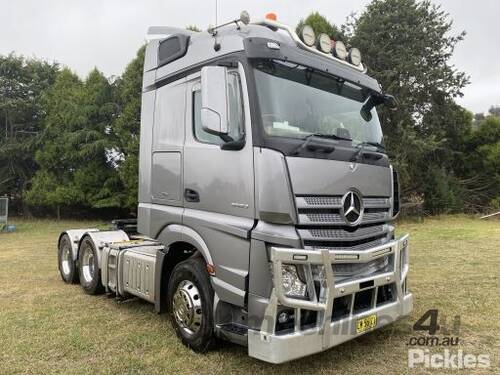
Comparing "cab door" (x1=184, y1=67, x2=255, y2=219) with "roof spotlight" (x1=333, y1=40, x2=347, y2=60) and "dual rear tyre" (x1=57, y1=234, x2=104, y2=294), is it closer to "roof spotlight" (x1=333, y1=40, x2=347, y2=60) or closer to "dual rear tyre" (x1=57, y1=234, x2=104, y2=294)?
"roof spotlight" (x1=333, y1=40, x2=347, y2=60)

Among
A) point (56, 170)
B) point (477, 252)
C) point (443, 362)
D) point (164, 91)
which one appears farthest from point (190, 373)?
point (56, 170)

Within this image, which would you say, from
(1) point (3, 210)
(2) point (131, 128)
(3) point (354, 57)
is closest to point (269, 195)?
(3) point (354, 57)

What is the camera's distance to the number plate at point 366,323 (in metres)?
3.69

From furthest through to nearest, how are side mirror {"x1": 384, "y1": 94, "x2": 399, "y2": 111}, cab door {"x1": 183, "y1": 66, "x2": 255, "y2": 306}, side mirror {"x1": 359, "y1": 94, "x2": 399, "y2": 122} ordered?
side mirror {"x1": 384, "y1": 94, "x2": 399, "y2": 111} < side mirror {"x1": 359, "y1": 94, "x2": 399, "y2": 122} < cab door {"x1": 183, "y1": 66, "x2": 255, "y2": 306}

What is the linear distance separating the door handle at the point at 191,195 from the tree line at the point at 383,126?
1329cm

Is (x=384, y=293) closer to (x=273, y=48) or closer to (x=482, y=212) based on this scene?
(x=273, y=48)

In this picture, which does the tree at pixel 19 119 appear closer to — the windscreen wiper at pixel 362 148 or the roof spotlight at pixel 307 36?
the roof spotlight at pixel 307 36

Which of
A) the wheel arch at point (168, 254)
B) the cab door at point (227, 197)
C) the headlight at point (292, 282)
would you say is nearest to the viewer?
the headlight at point (292, 282)

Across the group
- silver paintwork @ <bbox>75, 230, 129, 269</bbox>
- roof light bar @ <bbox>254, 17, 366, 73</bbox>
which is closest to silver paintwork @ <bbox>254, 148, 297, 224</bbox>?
roof light bar @ <bbox>254, 17, 366, 73</bbox>

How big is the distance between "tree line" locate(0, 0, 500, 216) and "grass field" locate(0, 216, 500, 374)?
411 inches

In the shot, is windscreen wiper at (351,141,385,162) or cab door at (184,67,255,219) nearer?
cab door at (184,67,255,219)

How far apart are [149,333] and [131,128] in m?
14.0

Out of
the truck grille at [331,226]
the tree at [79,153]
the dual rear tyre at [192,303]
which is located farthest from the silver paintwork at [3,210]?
the truck grille at [331,226]

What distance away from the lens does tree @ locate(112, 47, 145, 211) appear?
1706cm
